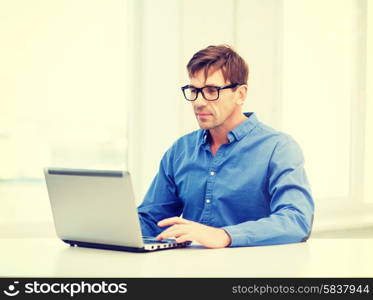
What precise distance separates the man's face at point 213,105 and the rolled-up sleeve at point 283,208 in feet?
0.77

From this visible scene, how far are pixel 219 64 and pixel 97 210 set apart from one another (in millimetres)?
898

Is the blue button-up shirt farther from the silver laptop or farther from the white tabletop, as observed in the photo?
the silver laptop

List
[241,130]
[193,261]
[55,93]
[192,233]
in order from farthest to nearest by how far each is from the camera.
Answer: [55,93] < [241,130] < [192,233] < [193,261]

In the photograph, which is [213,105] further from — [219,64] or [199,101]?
[219,64]

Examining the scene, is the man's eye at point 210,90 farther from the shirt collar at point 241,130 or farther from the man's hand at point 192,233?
the man's hand at point 192,233

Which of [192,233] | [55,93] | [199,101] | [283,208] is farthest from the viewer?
[55,93]

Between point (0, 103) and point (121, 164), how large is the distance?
0.75 metres

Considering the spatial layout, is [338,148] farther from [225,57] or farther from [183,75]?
[225,57]

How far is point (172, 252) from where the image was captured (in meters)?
1.99

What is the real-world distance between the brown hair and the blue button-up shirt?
0.60 ft

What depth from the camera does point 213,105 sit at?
8.20ft

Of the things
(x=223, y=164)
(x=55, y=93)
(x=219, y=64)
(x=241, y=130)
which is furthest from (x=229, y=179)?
(x=55, y=93)

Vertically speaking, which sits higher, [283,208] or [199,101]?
[199,101]

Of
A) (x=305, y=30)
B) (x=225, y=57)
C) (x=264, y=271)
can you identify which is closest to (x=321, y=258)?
(x=264, y=271)
